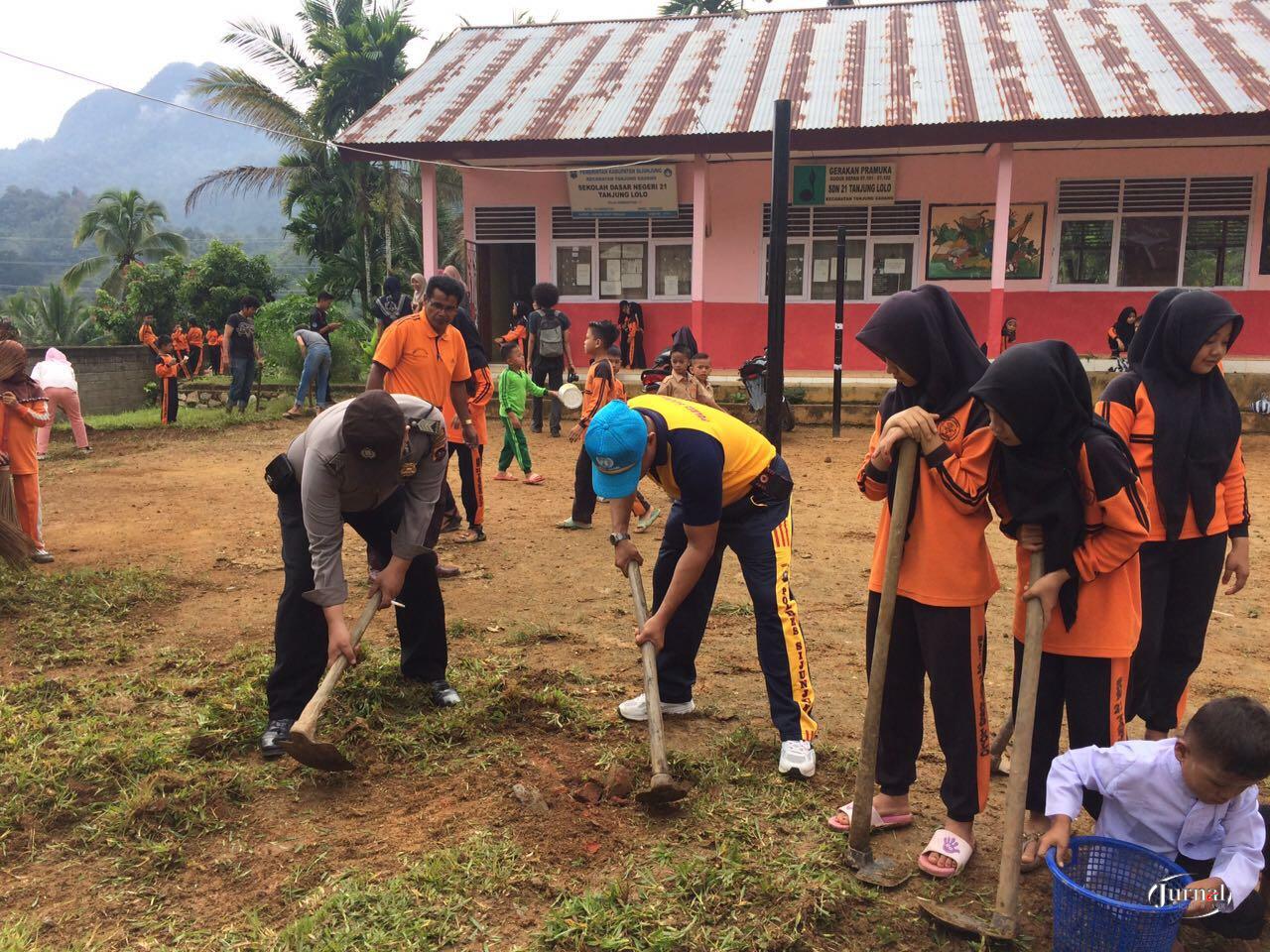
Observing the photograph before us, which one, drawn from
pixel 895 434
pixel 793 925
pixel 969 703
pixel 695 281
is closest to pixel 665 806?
pixel 793 925

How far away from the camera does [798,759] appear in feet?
11.0

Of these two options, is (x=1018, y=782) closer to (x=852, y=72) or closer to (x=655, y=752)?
(x=655, y=752)

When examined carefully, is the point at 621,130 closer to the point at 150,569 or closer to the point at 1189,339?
the point at 150,569

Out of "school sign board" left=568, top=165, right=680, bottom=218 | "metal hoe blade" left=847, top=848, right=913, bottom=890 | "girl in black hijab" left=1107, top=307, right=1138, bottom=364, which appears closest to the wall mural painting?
"girl in black hijab" left=1107, top=307, right=1138, bottom=364

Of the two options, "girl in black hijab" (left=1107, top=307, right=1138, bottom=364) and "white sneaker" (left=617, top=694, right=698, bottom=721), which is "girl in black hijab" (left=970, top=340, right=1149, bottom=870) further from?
"girl in black hijab" (left=1107, top=307, right=1138, bottom=364)

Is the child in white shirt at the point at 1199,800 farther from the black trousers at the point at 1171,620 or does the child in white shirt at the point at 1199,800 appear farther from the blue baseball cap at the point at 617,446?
the blue baseball cap at the point at 617,446

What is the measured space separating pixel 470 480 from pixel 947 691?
14.6ft

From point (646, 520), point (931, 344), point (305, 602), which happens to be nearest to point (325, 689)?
point (305, 602)

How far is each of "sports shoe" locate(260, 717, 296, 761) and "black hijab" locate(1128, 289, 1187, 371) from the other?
336cm

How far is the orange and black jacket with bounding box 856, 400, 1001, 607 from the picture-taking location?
8.35ft

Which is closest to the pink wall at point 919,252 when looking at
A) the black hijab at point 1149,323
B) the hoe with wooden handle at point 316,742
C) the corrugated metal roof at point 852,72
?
the corrugated metal roof at point 852,72

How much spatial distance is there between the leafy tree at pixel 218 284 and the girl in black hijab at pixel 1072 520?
80.3 ft

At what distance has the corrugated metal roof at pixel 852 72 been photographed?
12.2 m

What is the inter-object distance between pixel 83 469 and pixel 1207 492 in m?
10.4
